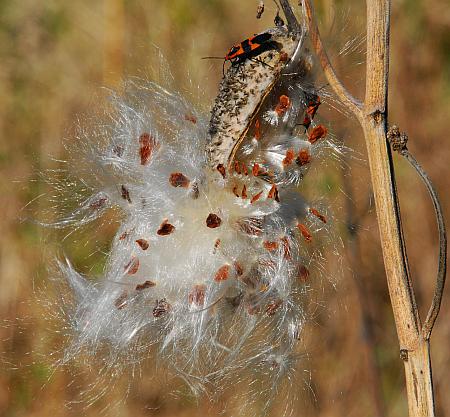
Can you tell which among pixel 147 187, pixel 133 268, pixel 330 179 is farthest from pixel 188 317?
pixel 330 179

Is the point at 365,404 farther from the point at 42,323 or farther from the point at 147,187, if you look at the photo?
the point at 147,187

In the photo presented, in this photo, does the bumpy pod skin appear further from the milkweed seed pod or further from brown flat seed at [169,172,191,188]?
brown flat seed at [169,172,191,188]

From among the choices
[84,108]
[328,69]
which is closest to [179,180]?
[328,69]

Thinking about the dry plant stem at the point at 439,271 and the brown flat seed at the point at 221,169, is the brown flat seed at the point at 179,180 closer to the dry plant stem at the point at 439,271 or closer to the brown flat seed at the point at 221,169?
the brown flat seed at the point at 221,169

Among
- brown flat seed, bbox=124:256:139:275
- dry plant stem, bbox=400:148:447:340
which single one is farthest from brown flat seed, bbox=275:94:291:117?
brown flat seed, bbox=124:256:139:275

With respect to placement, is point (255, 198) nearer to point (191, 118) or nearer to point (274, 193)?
point (274, 193)

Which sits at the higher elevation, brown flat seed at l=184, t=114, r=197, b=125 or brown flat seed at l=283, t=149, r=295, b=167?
brown flat seed at l=184, t=114, r=197, b=125
